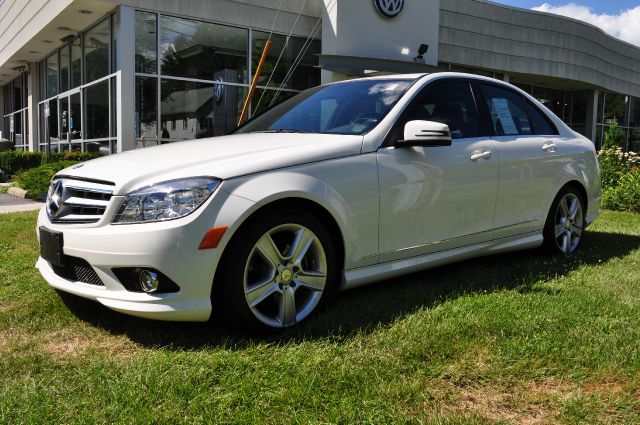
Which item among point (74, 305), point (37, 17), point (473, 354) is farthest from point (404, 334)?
point (37, 17)

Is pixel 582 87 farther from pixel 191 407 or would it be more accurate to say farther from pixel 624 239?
pixel 191 407

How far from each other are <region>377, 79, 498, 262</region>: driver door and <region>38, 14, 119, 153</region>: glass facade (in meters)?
10.0

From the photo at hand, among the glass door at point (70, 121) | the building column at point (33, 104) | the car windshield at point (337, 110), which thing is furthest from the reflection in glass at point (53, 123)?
the car windshield at point (337, 110)

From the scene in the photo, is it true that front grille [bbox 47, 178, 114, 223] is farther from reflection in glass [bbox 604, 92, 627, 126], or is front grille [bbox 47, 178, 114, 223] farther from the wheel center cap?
reflection in glass [bbox 604, 92, 627, 126]

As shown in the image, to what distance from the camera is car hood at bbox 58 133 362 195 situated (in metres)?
3.06

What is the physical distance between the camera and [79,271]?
3186mm

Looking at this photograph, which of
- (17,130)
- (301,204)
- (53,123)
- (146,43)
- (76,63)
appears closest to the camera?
(301,204)

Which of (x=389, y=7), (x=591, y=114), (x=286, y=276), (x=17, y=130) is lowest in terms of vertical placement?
(x=286, y=276)

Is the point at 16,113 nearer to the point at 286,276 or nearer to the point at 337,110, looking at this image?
the point at 337,110

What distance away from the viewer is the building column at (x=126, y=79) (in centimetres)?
1220

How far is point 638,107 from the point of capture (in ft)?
95.8

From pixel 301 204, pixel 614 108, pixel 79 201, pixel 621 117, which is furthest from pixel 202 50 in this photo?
pixel 621 117

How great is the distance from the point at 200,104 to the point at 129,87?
5.20ft

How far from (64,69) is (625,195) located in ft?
49.1
